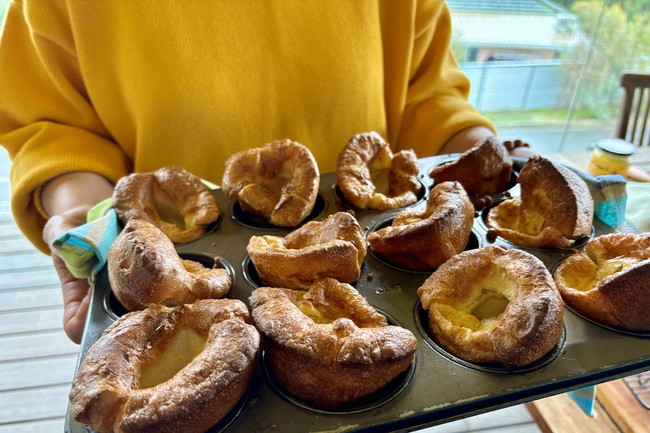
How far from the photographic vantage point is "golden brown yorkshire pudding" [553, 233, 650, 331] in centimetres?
111

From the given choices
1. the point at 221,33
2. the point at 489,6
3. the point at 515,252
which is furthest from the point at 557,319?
the point at 489,6

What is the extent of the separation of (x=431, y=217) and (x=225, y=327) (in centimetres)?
63

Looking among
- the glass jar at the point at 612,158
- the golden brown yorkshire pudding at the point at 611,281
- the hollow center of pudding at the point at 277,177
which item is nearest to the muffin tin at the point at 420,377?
the golden brown yorkshire pudding at the point at 611,281

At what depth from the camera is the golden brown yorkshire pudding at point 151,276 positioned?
3.64 feet

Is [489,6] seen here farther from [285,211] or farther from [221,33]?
[285,211]

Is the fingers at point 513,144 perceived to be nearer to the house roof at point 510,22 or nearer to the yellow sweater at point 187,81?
the yellow sweater at point 187,81

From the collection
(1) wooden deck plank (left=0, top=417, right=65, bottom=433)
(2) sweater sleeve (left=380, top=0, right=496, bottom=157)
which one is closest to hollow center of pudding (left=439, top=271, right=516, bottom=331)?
(2) sweater sleeve (left=380, top=0, right=496, bottom=157)

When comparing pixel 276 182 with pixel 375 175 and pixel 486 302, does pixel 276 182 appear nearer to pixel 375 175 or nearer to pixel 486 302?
pixel 375 175

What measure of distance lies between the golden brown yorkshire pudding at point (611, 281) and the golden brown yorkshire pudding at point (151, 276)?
2.94ft

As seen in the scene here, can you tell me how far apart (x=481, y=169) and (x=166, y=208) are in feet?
3.51

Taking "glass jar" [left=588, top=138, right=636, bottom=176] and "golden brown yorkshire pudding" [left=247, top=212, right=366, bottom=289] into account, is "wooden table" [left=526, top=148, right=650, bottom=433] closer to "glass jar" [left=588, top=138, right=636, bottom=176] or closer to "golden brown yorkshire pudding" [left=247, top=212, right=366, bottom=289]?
"glass jar" [left=588, top=138, right=636, bottom=176]

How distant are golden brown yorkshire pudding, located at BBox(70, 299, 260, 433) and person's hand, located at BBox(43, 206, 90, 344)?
1.36ft

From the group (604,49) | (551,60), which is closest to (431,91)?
(551,60)

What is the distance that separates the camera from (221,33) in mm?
1731
